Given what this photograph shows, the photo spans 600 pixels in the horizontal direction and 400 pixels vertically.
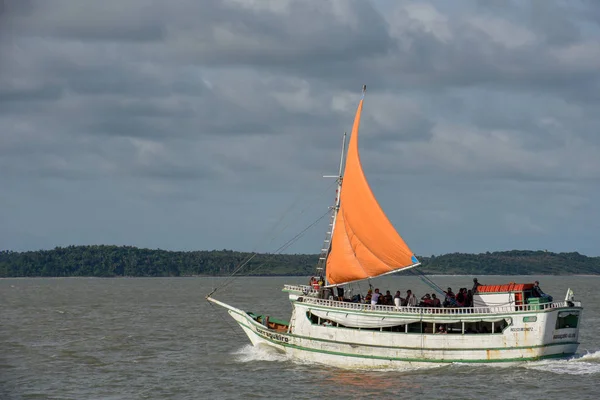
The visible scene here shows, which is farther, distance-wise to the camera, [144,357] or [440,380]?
[144,357]

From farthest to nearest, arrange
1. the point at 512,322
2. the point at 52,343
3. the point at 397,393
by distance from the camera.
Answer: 1. the point at 52,343
2. the point at 512,322
3. the point at 397,393

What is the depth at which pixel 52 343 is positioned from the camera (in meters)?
51.6

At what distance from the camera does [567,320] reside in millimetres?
38594

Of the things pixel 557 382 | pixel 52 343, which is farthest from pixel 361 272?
pixel 52 343

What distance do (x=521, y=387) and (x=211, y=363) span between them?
48.5 ft

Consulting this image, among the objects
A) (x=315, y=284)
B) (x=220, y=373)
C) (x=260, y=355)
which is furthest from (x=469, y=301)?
(x=220, y=373)

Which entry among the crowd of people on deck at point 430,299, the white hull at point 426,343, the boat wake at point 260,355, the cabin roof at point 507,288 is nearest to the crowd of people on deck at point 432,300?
the crowd of people on deck at point 430,299

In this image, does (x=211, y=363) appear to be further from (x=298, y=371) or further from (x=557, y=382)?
(x=557, y=382)

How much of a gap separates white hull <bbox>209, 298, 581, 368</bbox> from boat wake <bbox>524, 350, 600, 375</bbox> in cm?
30

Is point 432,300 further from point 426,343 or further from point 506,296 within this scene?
point 506,296

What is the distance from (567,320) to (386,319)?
7.54 m

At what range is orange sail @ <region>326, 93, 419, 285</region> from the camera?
4288 cm

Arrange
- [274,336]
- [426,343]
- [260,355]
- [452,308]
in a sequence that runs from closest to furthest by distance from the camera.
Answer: [452,308] → [426,343] → [274,336] → [260,355]

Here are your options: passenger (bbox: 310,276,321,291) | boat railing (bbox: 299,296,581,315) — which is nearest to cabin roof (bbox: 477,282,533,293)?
boat railing (bbox: 299,296,581,315)
